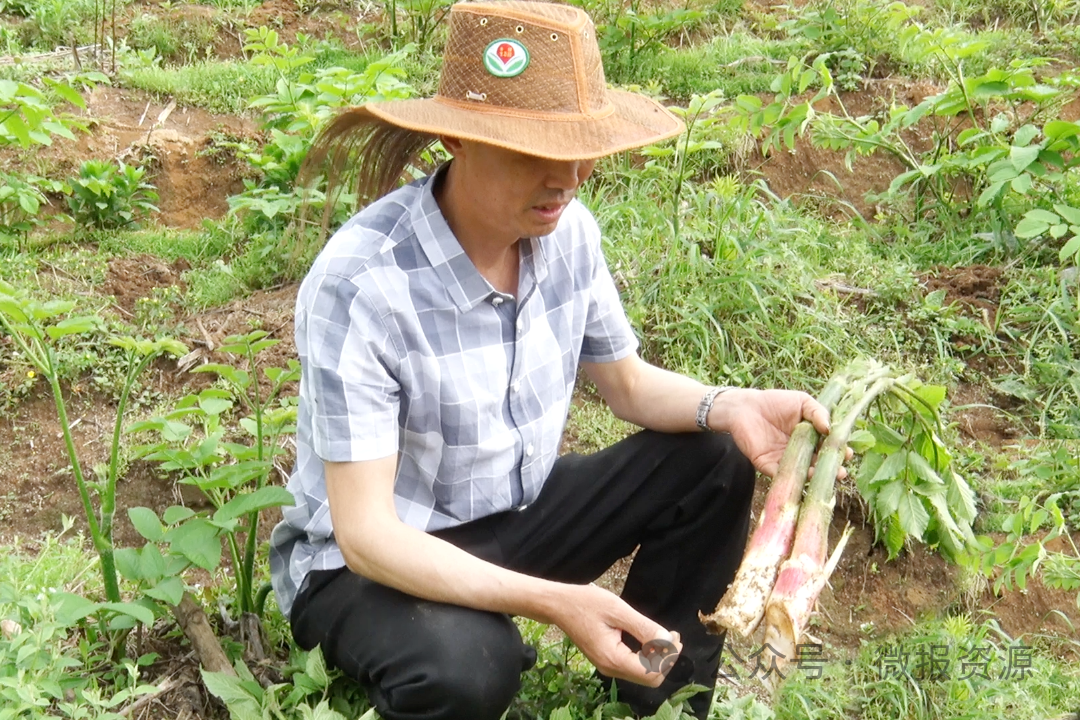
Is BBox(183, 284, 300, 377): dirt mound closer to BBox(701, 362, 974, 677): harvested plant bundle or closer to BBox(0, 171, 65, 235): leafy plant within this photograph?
BBox(0, 171, 65, 235): leafy plant

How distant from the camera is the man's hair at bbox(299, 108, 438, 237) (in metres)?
2.18

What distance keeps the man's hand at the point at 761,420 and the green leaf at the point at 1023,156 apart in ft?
6.69

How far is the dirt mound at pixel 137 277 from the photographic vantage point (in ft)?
13.0

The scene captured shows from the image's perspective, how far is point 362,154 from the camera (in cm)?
226

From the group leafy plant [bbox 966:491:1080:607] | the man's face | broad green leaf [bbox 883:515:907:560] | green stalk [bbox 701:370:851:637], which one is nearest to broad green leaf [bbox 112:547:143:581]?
the man's face

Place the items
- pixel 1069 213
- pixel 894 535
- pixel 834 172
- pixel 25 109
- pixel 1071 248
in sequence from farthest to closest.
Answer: pixel 834 172
pixel 1069 213
pixel 1071 248
pixel 25 109
pixel 894 535

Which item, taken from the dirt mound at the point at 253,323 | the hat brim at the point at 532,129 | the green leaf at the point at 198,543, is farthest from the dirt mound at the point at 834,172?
the green leaf at the point at 198,543

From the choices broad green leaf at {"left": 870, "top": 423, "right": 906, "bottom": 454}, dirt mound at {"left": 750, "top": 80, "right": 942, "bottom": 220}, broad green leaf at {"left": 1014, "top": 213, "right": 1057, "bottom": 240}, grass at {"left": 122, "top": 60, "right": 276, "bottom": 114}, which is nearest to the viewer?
broad green leaf at {"left": 870, "top": 423, "right": 906, "bottom": 454}

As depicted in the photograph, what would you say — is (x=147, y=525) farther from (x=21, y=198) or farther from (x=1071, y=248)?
(x=1071, y=248)

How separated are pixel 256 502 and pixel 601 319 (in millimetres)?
800

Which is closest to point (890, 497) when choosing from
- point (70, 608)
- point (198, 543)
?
point (198, 543)

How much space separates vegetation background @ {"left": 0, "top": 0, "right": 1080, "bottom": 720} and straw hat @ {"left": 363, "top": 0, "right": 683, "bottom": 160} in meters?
0.55

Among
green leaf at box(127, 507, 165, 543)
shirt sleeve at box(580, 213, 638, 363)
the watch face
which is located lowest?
green leaf at box(127, 507, 165, 543)

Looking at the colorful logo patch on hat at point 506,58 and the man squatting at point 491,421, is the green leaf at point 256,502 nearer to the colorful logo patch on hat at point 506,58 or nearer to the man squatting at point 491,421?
the man squatting at point 491,421
